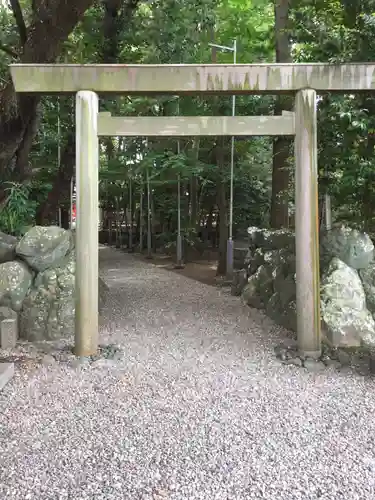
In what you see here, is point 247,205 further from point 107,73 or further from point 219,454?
point 219,454

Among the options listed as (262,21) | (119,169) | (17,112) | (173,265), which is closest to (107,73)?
(17,112)

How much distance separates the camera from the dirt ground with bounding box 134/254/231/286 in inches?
381

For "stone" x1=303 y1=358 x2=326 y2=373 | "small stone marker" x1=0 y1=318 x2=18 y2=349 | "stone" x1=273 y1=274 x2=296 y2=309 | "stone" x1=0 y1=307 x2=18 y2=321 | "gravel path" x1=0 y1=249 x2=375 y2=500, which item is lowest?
"gravel path" x1=0 y1=249 x2=375 y2=500

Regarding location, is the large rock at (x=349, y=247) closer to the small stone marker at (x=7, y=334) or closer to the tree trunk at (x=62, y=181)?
the small stone marker at (x=7, y=334)

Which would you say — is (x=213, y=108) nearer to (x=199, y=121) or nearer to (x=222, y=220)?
(x=222, y=220)

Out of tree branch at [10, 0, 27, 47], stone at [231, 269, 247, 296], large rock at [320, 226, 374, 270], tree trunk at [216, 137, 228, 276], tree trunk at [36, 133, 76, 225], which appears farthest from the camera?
tree trunk at [216, 137, 228, 276]

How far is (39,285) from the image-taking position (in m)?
5.37

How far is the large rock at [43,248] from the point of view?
17.6 feet

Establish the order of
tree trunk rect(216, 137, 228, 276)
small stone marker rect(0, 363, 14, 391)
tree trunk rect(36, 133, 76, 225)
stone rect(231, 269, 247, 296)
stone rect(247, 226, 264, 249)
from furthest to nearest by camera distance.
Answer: tree trunk rect(216, 137, 228, 276)
tree trunk rect(36, 133, 76, 225)
stone rect(231, 269, 247, 296)
stone rect(247, 226, 264, 249)
small stone marker rect(0, 363, 14, 391)

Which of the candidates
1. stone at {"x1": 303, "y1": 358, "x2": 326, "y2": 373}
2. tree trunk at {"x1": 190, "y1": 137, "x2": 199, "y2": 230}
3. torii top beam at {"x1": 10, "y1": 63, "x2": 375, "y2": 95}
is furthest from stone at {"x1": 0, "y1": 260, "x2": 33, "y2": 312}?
tree trunk at {"x1": 190, "y1": 137, "x2": 199, "y2": 230}

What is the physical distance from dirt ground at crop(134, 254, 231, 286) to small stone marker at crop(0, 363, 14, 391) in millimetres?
5183

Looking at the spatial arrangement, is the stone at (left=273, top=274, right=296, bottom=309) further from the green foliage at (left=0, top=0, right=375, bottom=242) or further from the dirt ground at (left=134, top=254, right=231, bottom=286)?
the dirt ground at (left=134, top=254, right=231, bottom=286)

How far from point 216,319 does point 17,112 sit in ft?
13.3

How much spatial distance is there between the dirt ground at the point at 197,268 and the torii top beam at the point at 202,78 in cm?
496
